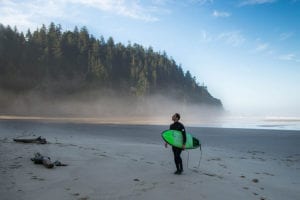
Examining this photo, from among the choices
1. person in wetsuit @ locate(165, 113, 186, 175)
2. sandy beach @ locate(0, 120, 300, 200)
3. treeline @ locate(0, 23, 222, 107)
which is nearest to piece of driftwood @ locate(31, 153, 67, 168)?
sandy beach @ locate(0, 120, 300, 200)

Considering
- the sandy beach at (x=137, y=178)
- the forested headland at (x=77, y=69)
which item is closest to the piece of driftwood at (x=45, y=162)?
the sandy beach at (x=137, y=178)

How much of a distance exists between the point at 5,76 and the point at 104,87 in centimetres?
2938

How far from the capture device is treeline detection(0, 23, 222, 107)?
82312mm

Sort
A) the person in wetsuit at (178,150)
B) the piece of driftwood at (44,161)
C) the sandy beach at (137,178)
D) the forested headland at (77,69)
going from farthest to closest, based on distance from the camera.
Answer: the forested headland at (77,69) → the person in wetsuit at (178,150) → the piece of driftwood at (44,161) → the sandy beach at (137,178)

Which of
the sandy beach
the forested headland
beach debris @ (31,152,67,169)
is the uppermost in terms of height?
the forested headland

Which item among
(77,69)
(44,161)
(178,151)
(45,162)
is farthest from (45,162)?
(77,69)

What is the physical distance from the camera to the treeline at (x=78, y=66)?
82312 millimetres

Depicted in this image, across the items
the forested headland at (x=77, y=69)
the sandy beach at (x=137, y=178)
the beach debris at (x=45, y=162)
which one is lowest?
the sandy beach at (x=137, y=178)

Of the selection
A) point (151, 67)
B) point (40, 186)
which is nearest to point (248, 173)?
point (40, 186)

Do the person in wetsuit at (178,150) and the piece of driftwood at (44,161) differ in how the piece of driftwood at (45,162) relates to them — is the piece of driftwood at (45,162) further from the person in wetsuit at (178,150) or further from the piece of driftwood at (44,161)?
the person in wetsuit at (178,150)

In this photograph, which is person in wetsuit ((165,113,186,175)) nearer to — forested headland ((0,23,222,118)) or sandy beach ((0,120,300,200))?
sandy beach ((0,120,300,200))

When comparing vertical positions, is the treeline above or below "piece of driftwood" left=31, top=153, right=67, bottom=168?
above

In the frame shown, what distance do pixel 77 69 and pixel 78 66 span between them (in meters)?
1.99

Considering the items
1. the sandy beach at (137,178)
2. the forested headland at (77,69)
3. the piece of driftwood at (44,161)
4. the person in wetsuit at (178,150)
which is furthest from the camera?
the forested headland at (77,69)
